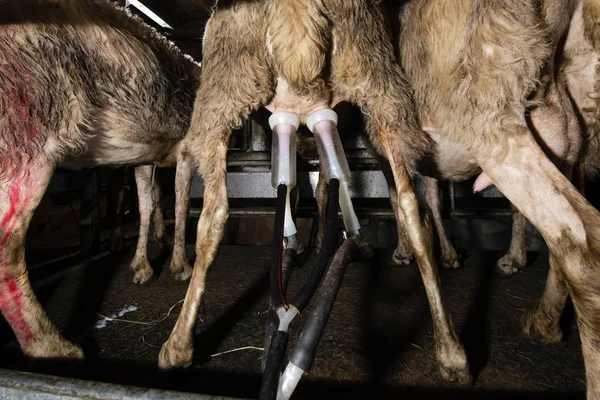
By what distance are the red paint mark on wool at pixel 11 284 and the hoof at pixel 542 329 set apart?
2383mm

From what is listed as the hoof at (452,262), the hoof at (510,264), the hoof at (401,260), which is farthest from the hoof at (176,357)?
the hoof at (510,264)

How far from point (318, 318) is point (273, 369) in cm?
19

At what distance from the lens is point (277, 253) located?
1.09 meters

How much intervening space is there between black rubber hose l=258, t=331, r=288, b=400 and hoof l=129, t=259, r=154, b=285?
217 cm

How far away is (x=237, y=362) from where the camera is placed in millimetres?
1556

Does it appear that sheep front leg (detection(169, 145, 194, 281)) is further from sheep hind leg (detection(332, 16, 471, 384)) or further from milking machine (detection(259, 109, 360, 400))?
sheep hind leg (detection(332, 16, 471, 384))

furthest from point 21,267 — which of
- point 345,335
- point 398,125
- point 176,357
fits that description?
point 398,125

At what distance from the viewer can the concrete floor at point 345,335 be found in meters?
1.40

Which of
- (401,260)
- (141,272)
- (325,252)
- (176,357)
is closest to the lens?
(325,252)

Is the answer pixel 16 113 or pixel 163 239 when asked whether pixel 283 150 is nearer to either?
pixel 16 113

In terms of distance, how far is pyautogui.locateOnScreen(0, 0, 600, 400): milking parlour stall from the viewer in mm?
1159

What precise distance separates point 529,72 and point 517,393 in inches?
47.6

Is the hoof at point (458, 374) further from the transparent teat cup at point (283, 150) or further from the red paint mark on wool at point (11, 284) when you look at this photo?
the red paint mark on wool at point (11, 284)

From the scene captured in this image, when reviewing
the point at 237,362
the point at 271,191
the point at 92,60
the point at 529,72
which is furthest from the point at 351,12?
the point at 271,191
